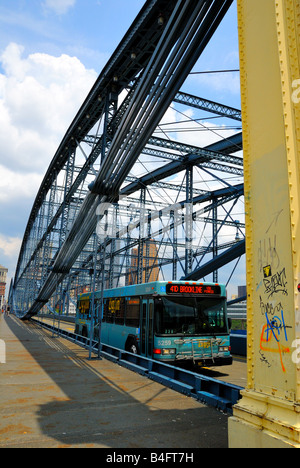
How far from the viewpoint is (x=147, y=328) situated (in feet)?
36.2

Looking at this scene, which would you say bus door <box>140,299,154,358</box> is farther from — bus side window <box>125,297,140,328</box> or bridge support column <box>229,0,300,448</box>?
bridge support column <box>229,0,300,448</box>

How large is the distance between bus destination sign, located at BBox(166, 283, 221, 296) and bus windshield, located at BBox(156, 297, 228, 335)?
0.19m

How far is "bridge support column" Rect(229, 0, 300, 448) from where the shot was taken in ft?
11.5

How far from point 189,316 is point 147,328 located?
143 cm

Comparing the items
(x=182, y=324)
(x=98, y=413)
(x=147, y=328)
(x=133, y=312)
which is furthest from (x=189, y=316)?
(x=98, y=413)

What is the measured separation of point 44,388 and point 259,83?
738cm

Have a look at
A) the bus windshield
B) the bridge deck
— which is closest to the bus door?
the bus windshield

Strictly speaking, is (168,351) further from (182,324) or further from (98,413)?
(98,413)

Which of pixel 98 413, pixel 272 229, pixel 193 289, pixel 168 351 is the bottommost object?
pixel 98 413

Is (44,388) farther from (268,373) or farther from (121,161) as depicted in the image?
(121,161)

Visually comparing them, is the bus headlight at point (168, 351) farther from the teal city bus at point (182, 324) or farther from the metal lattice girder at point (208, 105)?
the metal lattice girder at point (208, 105)

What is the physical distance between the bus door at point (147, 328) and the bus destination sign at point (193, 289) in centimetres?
77

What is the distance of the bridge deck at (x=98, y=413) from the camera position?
4719 mm

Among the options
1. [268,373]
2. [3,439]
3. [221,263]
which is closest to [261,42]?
[268,373]
